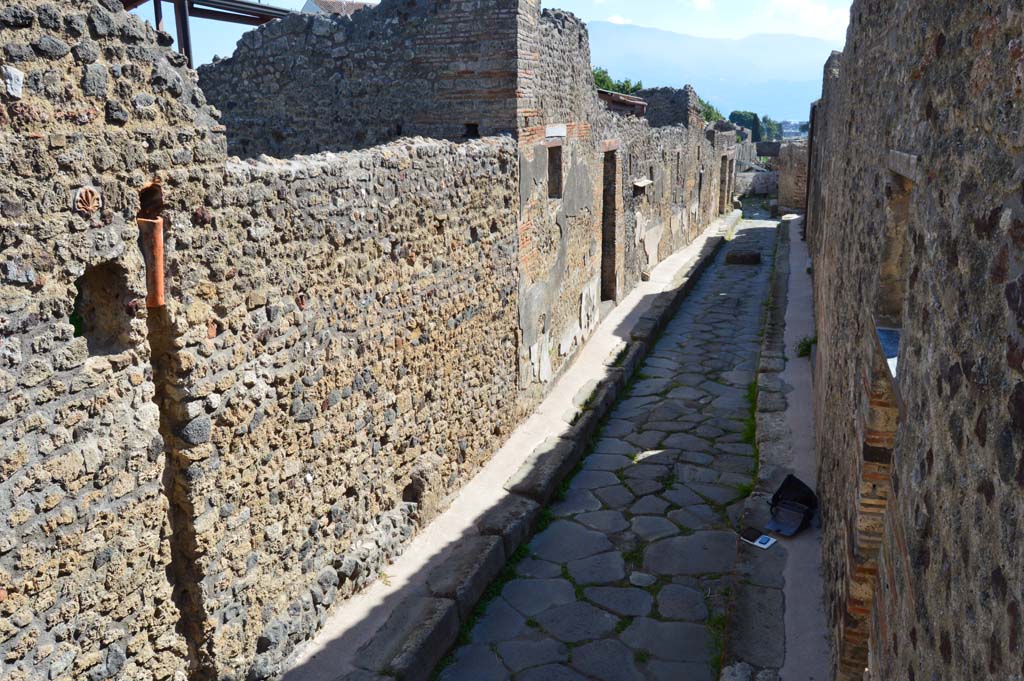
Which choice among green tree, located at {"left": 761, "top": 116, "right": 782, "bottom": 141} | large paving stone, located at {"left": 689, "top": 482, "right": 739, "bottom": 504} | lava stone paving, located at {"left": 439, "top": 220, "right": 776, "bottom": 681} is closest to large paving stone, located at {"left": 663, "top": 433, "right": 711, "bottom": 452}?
lava stone paving, located at {"left": 439, "top": 220, "right": 776, "bottom": 681}

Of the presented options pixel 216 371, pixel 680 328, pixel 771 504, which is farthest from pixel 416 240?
pixel 680 328

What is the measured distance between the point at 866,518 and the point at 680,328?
7.11m

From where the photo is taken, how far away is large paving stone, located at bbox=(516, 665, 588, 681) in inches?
160

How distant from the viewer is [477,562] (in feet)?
15.5

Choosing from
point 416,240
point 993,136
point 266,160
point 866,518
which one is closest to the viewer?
point 993,136

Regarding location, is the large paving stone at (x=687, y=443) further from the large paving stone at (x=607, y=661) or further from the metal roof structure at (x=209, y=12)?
the metal roof structure at (x=209, y=12)

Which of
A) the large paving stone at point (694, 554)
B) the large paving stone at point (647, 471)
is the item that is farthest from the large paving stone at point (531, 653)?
the large paving stone at point (647, 471)

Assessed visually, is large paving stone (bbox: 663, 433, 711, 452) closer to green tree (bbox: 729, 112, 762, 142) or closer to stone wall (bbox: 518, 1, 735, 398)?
stone wall (bbox: 518, 1, 735, 398)

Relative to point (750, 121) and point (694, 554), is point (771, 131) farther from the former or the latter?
point (694, 554)

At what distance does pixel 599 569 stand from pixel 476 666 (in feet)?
3.68

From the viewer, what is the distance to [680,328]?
33.3ft

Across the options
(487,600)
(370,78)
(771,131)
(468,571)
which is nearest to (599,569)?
(487,600)

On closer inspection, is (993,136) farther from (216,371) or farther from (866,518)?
(216,371)

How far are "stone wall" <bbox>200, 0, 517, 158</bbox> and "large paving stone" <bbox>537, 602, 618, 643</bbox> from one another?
3405 millimetres
